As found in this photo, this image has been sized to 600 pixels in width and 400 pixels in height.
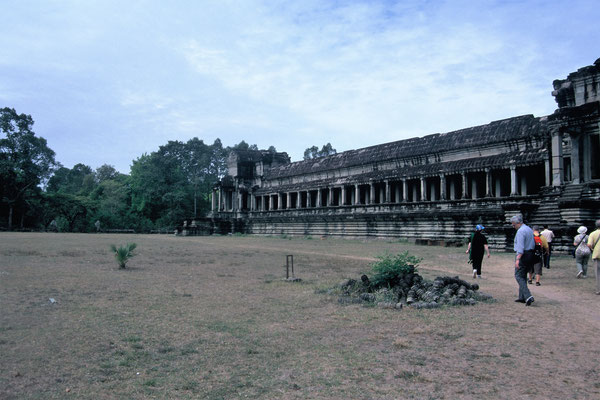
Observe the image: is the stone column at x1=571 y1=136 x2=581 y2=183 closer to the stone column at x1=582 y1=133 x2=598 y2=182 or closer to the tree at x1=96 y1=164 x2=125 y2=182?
the stone column at x1=582 y1=133 x2=598 y2=182

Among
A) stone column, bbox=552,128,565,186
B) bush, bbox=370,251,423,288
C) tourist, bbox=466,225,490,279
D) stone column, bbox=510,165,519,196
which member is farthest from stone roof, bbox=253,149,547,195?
bush, bbox=370,251,423,288

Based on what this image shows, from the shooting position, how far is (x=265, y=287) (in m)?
12.3

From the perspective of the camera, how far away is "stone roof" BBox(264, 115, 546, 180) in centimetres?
3164

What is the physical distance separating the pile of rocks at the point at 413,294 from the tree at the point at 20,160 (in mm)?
61706

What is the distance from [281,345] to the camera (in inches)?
267

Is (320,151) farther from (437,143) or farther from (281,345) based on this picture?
(281,345)

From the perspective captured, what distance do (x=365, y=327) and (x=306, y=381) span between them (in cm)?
270

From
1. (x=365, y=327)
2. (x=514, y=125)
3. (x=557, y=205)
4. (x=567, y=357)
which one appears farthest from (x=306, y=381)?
(x=514, y=125)

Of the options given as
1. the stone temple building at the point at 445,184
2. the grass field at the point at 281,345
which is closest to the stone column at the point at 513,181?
the stone temple building at the point at 445,184

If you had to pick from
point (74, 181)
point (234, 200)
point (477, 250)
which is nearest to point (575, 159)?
point (477, 250)

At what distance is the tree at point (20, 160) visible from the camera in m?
59.8

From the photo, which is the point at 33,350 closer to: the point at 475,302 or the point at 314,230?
the point at 475,302

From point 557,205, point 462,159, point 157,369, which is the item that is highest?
point 462,159

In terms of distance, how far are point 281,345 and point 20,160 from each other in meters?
66.8
